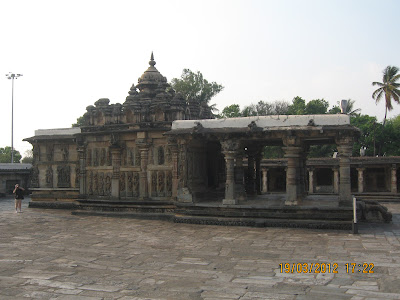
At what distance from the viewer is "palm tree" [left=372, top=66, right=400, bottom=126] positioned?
3981cm

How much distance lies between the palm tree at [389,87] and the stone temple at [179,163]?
2582 cm

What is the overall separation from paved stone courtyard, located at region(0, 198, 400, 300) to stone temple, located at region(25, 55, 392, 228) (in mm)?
980

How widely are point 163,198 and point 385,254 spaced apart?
895cm

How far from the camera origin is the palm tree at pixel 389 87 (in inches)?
1567

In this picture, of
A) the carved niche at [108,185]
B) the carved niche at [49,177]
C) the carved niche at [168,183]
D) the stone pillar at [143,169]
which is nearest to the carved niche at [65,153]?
the carved niche at [49,177]

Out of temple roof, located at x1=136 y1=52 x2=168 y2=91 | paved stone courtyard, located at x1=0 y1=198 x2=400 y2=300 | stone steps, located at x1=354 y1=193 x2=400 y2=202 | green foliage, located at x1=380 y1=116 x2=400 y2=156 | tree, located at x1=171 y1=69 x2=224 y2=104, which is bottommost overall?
paved stone courtyard, located at x1=0 y1=198 x2=400 y2=300

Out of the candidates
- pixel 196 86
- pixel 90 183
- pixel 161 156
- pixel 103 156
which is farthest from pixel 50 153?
pixel 196 86

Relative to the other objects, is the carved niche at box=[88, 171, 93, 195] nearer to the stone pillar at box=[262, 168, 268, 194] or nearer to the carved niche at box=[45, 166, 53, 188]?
the carved niche at box=[45, 166, 53, 188]

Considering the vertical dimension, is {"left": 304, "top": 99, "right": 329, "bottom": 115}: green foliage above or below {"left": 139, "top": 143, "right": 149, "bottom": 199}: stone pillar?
above

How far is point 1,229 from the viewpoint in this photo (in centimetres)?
1336

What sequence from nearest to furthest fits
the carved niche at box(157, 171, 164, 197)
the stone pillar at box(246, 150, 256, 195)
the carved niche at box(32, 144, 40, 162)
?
the carved niche at box(157, 171, 164, 197) → the stone pillar at box(246, 150, 256, 195) → the carved niche at box(32, 144, 40, 162)

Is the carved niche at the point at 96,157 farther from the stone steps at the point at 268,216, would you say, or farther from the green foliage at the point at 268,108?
the green foliage at the point at 268,108

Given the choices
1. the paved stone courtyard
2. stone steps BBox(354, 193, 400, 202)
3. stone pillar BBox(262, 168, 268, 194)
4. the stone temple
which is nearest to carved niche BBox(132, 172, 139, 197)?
the stone temple

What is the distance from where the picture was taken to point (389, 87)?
39906mm
